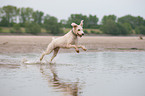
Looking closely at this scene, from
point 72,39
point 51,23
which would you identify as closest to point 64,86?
point 72,39

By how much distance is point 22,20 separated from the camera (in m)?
115

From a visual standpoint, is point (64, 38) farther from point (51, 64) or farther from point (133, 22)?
point (133, 22)

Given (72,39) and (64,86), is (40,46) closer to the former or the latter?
(72,39)

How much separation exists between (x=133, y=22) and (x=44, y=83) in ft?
447

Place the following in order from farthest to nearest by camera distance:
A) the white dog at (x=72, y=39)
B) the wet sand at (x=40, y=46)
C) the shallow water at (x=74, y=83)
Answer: the wet sand at (x=40, y=46), the white dog at (x=72, y=39), the shallow water at (x=74, y=83)

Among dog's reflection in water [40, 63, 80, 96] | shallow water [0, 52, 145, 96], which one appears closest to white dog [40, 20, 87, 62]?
shallow water [0, 52, 145, 96]

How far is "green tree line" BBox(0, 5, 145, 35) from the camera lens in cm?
9112

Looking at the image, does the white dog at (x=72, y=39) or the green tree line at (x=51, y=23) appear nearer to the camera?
the white dog at (x=72, y=39)

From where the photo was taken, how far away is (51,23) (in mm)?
96562

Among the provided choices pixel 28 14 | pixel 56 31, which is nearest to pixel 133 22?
pixel 28 14

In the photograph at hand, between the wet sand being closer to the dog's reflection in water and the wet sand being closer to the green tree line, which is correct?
the dog's reflection in water

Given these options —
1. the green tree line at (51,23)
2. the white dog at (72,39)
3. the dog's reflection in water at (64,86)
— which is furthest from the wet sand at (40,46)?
the green tree line at (51,23)

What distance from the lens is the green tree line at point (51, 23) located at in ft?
299

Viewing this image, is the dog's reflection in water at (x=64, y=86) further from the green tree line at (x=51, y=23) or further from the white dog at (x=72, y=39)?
the green tree line at (x=51, y=23)
